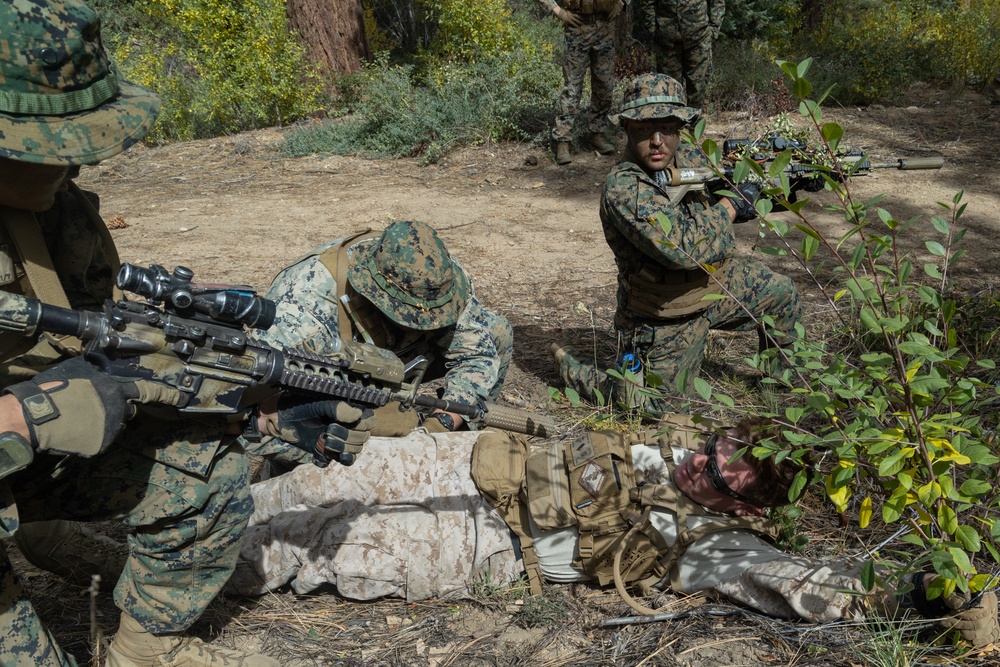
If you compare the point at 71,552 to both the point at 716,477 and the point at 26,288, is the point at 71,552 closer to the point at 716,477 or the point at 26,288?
the point at 26,288

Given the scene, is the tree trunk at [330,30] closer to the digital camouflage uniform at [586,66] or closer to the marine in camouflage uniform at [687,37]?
the digital camouflage uniform at [586,66]

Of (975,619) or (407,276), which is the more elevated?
(407,276)

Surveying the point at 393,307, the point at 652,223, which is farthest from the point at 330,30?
the point at 393,307

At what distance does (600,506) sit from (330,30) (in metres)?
10.4

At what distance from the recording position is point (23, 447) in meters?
1.90

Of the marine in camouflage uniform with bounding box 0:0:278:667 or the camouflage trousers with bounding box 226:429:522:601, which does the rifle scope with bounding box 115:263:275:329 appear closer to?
the marine in camouflage uniform with bounding box 0:0:278:667

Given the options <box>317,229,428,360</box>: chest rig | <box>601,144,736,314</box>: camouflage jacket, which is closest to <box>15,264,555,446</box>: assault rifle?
<box>317,229,428,360</box>: chest rig

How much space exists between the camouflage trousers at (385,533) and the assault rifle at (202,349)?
1.55 feet

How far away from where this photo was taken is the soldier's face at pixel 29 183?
2.11 meters

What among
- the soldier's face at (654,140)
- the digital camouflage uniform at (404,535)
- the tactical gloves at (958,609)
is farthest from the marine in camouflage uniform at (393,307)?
the tactical gloves at (958,609)

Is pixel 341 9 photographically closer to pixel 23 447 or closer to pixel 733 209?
pixel 733 209

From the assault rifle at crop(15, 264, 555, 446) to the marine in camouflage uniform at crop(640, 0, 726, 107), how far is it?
6732mm

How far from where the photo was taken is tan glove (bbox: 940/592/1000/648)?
2.26 m

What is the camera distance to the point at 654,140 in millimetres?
4016
